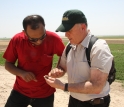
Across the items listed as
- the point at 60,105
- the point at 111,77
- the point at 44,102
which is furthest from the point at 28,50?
the point at 60,105

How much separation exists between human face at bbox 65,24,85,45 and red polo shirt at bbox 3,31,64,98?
0.77m

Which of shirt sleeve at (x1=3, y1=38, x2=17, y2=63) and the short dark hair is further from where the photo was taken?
shirt sleeve at (x1=3, y1=38, x2=17, y2=63)

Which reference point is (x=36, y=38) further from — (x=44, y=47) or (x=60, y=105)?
(x=60, y=105)

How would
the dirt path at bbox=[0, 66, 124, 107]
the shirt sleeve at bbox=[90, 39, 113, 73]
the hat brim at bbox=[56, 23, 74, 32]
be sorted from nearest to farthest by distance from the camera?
the shirt sleeve at bbox=[90, 39, 113, 73], the hat brim at bbox=[56, 23, 74, 32], the dirt path at bbox=[0, 66, 124, 107]

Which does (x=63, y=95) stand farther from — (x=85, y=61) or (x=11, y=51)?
(x=85, y=61)

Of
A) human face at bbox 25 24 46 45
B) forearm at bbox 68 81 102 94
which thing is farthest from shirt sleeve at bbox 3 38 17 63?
forearm at bbox 68 81 102 94

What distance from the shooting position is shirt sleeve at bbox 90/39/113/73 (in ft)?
7.05

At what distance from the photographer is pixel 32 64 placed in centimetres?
306

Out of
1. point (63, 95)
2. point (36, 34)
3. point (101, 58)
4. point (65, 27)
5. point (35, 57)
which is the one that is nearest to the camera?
point (101, 58)

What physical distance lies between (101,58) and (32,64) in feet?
4.09

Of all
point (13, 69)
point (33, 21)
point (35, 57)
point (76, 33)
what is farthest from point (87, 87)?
point (13, 69)

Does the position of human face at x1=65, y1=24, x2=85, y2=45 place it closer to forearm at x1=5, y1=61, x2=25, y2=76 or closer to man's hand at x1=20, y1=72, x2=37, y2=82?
man's hand at x1=20, y1=72, x2=37, y2=82

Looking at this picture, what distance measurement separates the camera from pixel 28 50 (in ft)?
10.0

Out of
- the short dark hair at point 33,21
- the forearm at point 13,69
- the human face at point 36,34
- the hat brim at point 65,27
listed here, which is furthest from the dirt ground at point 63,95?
the hat brim at point 65,27
